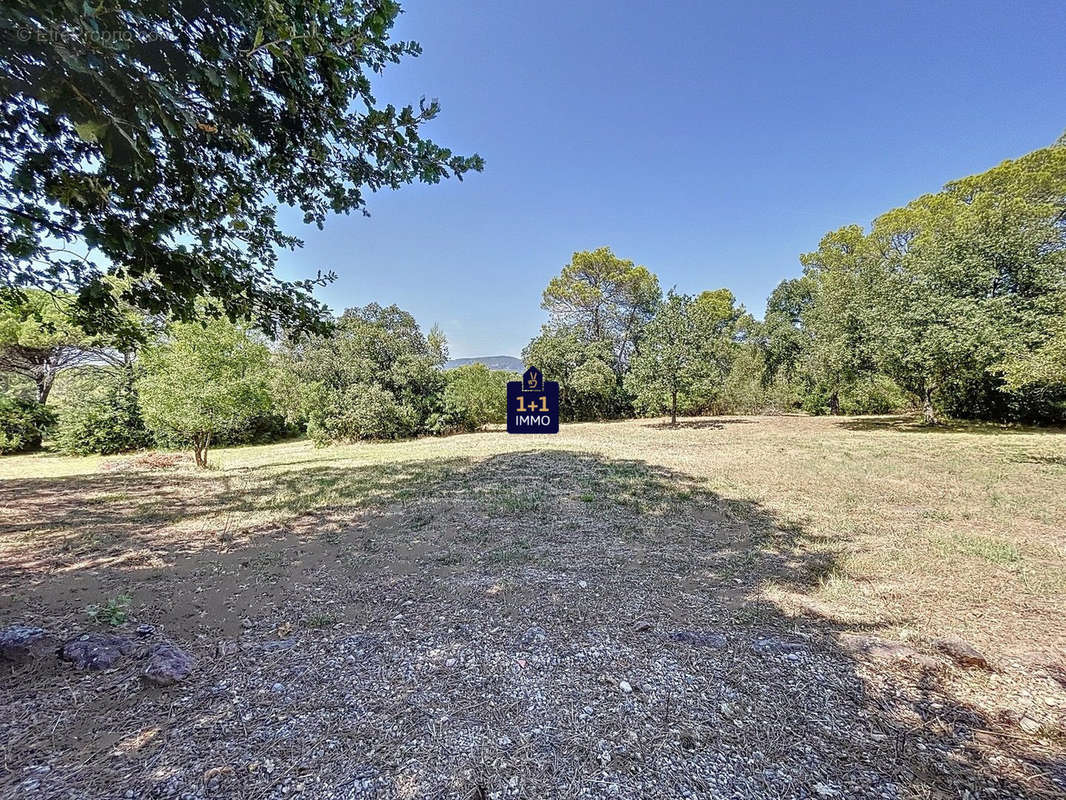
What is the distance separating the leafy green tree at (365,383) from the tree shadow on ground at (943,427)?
16295 mm

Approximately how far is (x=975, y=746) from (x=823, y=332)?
17.3 metres

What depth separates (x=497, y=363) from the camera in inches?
883

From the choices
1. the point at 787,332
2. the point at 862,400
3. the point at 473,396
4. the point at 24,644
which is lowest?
the point at 24,644

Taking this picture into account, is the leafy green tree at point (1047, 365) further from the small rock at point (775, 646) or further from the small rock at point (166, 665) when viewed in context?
the small rock at point (166, 665)

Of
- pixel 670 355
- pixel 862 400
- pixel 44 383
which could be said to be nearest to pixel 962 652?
pixel 670 355

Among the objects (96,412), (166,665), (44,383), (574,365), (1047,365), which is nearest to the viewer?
(166,665)

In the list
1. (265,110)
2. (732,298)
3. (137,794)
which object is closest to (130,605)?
(137,794)

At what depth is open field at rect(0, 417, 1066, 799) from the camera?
5.20 ft

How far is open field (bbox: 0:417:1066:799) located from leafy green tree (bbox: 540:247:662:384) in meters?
16.4

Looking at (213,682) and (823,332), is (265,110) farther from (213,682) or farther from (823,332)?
(823,332)

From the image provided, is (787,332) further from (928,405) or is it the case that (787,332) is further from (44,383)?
(44,383)

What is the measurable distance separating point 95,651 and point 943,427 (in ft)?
64.9

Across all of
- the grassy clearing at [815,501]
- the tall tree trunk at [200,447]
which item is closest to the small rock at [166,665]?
the grassy clearing at [815,501]

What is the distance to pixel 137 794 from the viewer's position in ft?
4.68
